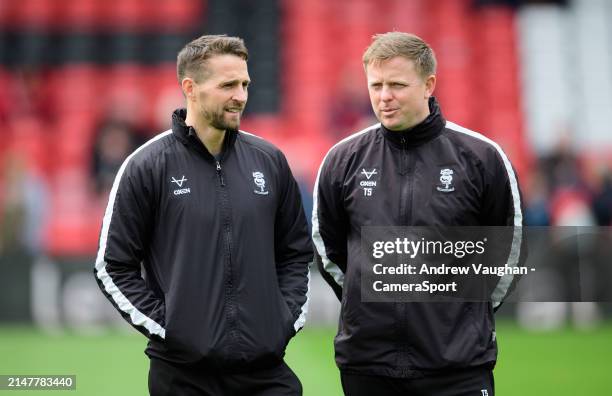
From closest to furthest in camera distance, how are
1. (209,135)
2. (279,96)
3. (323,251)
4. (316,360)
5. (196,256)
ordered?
(196,256) → (209,135) → (323,251) → (316,360) → (279,96)

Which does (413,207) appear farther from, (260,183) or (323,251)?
(260,183)

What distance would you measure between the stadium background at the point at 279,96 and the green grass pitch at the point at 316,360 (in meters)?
0.85

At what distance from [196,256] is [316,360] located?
6206 mm

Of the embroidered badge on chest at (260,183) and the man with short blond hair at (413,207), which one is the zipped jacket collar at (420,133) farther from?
the embroidered badge on chest at (260,183)

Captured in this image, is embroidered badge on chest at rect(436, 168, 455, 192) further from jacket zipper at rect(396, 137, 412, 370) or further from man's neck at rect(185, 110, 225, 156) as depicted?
man's neck at rect(185, 110, 225, 156)

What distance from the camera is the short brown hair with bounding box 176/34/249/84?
191 inches

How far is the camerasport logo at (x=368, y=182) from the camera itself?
4.90 m

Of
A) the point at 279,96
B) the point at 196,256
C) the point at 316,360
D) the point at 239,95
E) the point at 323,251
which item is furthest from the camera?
the point at 279,96

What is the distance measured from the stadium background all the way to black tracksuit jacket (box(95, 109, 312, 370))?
28.2 feet

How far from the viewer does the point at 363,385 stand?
482 cm

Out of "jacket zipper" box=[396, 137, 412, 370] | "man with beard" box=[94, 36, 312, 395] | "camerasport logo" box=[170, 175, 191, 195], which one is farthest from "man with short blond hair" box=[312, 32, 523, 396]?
"camerasport logo" box=[170, 175, 191, 195]

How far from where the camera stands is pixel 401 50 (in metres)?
4.85

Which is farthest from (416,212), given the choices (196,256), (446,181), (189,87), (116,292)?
(116,292)

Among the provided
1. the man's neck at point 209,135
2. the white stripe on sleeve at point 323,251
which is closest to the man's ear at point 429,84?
the white stripe on sleeve at point 323,251
